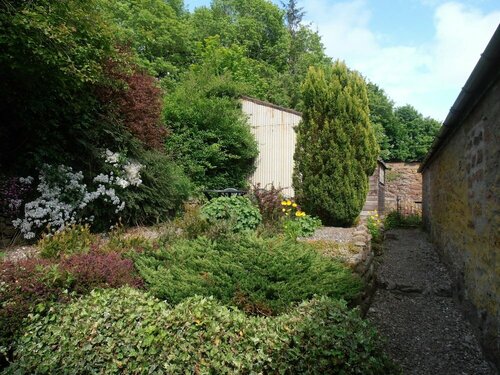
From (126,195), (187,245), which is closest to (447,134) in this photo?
(187,245)

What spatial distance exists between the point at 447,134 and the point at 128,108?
605cm

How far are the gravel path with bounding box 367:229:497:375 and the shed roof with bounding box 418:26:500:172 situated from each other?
2.48m

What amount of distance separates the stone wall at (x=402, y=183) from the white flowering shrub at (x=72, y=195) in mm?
12673

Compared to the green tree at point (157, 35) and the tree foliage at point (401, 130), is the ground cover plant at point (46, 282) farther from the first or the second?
the tree foliage at point (401, 130)

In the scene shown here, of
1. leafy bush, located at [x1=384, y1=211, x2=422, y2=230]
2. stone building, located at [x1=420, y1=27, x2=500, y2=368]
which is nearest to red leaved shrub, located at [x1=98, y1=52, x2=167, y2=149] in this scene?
stone building, located at [x1=420, y1=27, x2=500, y2=368]

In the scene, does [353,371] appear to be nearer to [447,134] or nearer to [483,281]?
[483,281]

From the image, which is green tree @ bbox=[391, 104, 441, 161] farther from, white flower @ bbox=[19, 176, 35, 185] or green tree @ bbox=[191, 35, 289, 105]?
white flower @ bbox=[19, 176, 35, 185]

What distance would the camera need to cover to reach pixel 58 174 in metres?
5.97

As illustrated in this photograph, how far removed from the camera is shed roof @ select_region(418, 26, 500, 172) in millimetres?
2648

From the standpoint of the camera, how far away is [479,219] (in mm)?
3580

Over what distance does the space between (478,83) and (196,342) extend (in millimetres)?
3351

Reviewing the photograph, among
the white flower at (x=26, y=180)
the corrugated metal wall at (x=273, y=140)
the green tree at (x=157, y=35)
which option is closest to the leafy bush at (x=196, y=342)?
the white flower at (x=26, y=180)

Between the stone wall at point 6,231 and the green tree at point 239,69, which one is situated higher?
the green tree at point 239,69

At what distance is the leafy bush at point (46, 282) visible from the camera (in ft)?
9.01
